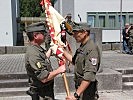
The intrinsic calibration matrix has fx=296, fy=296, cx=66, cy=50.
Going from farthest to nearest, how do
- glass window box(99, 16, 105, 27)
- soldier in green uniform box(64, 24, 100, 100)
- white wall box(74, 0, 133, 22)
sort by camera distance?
glass window box(99, 16, 105, 27) < white wall box(74, 0, 133, 22) < soldier in green uniform box(64, 24, 100, 100)

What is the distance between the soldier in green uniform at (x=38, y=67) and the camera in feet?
13.1

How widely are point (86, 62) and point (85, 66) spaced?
0.06 m

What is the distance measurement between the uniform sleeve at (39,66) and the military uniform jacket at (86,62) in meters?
0.45

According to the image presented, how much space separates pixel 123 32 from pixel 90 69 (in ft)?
45.4

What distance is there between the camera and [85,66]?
397 centimetres

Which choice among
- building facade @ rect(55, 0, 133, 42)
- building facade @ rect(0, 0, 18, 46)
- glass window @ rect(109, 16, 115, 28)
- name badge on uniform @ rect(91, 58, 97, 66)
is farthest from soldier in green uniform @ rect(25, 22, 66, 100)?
glass window @ rect(109, 16, 115, 28)

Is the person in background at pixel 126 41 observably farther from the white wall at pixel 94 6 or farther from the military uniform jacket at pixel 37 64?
the military uniform jacket at pixel 37 64

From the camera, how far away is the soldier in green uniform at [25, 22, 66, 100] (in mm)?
4000

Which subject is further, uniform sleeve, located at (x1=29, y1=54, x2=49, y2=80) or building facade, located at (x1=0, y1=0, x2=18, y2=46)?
building facade, located at (x1=0, y1=0, x2=18, y2=46)

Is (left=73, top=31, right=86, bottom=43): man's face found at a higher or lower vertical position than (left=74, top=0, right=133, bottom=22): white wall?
lower

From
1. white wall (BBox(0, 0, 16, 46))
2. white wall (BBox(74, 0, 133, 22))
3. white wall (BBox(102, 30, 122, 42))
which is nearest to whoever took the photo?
white wall (BBox(0, 0, 16, 46))

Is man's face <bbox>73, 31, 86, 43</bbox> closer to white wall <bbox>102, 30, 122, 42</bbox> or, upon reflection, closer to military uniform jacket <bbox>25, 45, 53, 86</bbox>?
military uniform jacket <bbox>25, 45, 53, 86</bbox>

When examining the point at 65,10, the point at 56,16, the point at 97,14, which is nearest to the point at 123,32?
the point at 97,14

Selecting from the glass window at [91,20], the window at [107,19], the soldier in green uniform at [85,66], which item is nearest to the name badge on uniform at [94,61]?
the soldier in green uniform at [85,66]
